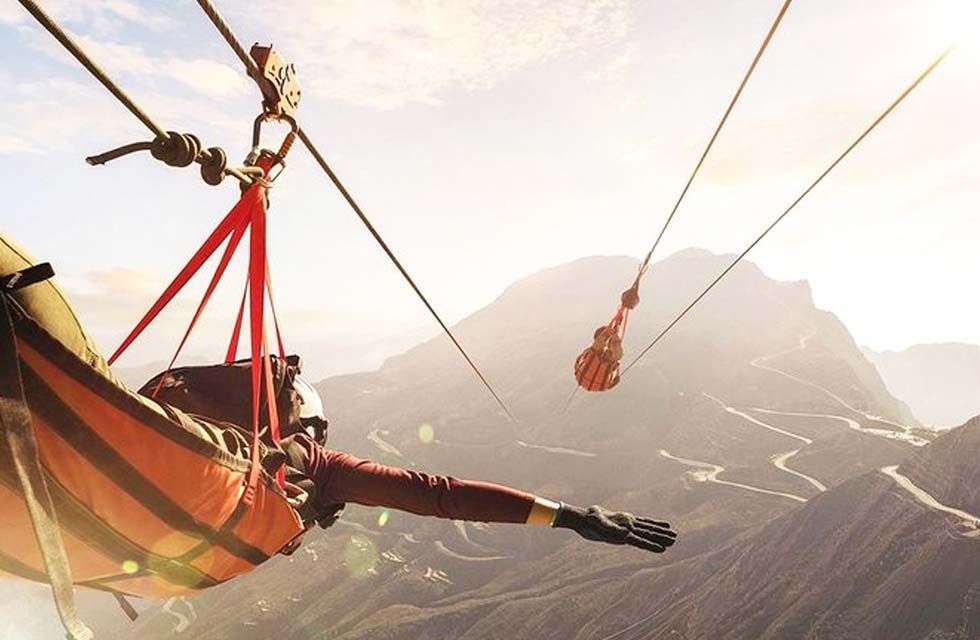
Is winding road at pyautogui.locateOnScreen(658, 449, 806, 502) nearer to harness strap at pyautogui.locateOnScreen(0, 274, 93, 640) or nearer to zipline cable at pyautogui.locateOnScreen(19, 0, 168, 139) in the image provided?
harness strap at pyautogui.locateOnScreen(0, 274, 93, 640)

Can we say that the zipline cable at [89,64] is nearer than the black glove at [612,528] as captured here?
Yes

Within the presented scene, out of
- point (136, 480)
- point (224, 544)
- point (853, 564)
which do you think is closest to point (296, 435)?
point (224, 544)

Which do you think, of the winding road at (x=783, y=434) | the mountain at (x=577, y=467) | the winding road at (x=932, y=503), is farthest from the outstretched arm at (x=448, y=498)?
the winding road at (x=783, y=434)

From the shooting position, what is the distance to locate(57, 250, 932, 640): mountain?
45.6 m

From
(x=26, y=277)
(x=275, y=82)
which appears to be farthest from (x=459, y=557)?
(x=26, y=277)

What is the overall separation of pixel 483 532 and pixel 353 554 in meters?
13.8

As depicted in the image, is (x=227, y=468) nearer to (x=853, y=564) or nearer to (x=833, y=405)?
(x=853, y=564)

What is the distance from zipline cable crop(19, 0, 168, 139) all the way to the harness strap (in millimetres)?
641

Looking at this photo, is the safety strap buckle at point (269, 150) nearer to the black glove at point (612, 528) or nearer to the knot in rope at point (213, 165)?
the knot in rope at point (213, 165)

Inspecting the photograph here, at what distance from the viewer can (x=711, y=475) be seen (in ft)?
205

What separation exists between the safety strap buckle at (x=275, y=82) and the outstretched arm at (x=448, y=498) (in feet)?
7.42

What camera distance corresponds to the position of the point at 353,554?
61.0 metres

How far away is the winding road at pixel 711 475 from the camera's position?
54.6 meters

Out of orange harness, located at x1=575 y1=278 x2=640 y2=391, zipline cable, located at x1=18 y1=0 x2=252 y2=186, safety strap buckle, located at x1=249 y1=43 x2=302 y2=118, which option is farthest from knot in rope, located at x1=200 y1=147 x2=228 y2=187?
orange harness, located at x1=575 y1=278 x2=640 y2=391
